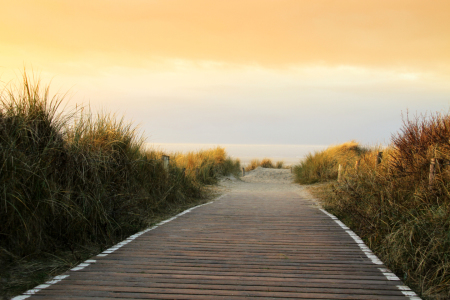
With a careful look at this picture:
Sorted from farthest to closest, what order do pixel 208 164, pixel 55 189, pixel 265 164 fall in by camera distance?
1. pixel 265 164
2. pixel 208 164
3. pixel 55 189

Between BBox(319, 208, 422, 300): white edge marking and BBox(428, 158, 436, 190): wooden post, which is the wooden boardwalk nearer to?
BBox(319, 208, 422, 300): white edge marking

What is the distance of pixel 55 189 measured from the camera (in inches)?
166

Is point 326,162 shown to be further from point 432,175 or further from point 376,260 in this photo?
point 376,260

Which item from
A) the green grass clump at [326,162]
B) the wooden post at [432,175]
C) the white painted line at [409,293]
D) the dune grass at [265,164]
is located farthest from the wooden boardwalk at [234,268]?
the dune grass at [265,164]

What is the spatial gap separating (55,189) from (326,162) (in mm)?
12893

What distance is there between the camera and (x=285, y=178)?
68.8 feet

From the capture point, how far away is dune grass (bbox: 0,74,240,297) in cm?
365

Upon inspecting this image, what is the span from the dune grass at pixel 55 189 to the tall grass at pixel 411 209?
357 cm

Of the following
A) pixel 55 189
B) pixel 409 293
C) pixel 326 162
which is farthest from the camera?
pixel 326 162

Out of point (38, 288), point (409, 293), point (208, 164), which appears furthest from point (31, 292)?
point (208, 164)

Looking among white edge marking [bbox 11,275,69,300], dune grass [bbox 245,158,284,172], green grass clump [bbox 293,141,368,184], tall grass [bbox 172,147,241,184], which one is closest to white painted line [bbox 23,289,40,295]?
white edge marking [bbox 11,275,69,300]

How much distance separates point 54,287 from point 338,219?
4912 mm

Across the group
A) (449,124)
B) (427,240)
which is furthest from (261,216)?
(449,124)

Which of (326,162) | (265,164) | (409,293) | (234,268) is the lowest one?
(409,293)
